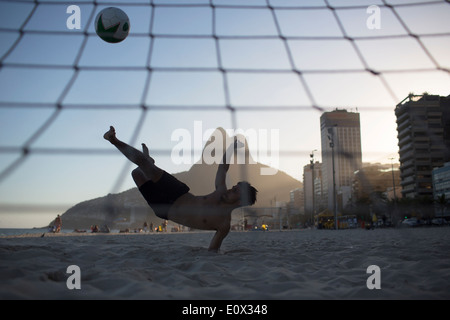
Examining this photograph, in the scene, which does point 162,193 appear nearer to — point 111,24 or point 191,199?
point 191,199

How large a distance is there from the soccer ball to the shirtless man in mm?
1310

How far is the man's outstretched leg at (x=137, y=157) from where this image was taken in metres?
3.36

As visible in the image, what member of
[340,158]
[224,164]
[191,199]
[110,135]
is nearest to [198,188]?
[340,158]

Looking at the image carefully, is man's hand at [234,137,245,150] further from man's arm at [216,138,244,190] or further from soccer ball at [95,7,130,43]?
soccer ball at [95,7,130,43]

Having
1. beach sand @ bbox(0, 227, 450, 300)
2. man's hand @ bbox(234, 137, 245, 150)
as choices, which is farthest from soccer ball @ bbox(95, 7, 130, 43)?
beach sand @ bbox(0, 227, 450, 300)

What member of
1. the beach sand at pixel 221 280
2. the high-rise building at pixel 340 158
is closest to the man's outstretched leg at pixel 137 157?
the beach sand at pixel 221 280

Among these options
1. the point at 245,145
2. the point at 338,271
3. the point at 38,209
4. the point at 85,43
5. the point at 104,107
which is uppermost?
the point at 85,43

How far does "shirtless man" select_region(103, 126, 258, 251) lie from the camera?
3.53 m

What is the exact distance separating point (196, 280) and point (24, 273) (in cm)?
90

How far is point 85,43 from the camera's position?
13.4 ft

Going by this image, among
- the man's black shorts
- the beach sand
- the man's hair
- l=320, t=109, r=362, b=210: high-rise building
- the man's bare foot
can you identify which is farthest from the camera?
l=320, t=109, r=362, b=210: high-rise building
